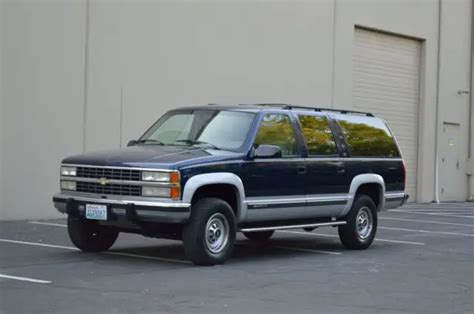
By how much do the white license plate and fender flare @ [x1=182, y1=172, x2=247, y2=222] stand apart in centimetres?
100

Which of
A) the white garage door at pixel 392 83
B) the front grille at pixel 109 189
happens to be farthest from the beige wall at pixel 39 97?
the white garage door at pixel 392 83

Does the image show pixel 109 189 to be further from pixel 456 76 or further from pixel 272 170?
pixel 456 76

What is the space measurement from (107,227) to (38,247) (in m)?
1.77

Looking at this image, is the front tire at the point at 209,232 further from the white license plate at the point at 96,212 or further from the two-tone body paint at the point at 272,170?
the white license plate at the point at 96,212

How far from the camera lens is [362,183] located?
42.9 ft

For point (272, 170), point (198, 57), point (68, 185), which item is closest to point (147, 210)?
point (68, 185)

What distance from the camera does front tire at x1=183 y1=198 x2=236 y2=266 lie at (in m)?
10.2

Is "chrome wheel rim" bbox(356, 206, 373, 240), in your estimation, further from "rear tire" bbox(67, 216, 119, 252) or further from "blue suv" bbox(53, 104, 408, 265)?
"rear tire" bbox(67, 216, 119, 252)

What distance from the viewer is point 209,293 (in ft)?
28.2

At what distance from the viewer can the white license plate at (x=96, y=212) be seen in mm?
10289

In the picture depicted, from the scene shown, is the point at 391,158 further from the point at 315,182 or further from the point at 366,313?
the point at 366,313

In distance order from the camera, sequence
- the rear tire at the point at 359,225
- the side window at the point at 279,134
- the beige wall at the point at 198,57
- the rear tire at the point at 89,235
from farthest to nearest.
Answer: the beige wall at the point at 198,57 < the rear tire at the point at 359,225 < the side window at the point at 279,134 < the rear tire at the point at 89,235

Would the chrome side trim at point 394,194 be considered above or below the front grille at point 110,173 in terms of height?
below

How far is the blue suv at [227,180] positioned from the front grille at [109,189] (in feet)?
0.04
